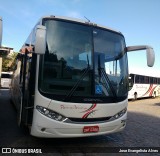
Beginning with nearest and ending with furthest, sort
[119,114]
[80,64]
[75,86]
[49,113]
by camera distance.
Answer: [49,113] → [75,86] → [80,64] → [119,114]

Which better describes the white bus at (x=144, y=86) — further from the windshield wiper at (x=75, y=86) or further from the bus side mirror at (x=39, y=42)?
the bus side mirror at (x=39, y=42)

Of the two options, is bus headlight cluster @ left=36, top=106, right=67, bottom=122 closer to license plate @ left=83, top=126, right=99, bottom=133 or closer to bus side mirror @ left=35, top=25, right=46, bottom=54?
license plate @ left=83, top=126, right=99, bottom=133

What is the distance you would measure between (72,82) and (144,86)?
2107cm

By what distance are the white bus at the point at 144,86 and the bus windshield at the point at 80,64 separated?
1569 centimetres

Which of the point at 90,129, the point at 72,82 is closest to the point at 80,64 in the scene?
the point at 72,82

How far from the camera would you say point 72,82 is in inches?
233

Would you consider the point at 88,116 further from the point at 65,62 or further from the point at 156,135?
the point at 156,135

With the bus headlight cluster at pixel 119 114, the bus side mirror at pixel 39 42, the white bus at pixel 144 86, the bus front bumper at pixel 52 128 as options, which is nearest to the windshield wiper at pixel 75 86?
the bus front bumper at pixel 52 128

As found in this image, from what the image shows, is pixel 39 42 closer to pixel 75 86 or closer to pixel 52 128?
pixel 75 86

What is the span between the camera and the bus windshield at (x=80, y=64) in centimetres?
579

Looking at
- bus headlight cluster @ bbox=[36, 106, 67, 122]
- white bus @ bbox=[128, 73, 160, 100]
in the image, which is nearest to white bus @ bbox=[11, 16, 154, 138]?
bus headlight cluster @ bbox=[36, 106, 67, 122]

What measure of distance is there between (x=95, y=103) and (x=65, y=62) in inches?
47.9

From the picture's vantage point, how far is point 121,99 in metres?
6.64

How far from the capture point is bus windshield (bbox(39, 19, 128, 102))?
5.79 m
